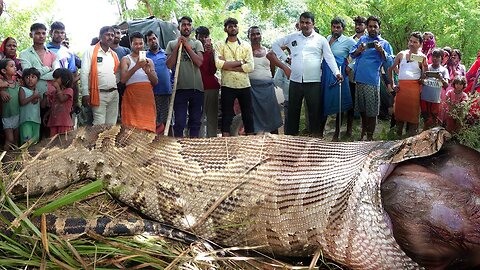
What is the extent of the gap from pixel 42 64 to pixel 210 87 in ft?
8.68

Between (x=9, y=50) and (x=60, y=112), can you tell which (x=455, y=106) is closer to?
(x=60, y=112)

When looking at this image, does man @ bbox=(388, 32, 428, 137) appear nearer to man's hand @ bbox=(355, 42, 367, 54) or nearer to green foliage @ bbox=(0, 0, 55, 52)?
man's hand @ bbox=(355, 42, 367, 54)

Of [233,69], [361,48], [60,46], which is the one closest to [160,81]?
[233,69]

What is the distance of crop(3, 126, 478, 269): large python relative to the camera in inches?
91.5

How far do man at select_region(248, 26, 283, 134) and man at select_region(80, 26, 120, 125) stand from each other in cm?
228

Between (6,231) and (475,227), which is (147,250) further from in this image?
(475,227)

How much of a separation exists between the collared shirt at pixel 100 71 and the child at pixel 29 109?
0.74 m

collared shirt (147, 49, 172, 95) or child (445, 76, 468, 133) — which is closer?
child (445, 76, 468, 133)

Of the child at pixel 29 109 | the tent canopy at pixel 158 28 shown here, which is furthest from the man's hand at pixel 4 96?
the tent canopy at pixel 158 28

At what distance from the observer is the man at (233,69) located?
7473 mm

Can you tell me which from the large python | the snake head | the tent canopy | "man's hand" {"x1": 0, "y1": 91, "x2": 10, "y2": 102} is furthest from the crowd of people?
the snake head

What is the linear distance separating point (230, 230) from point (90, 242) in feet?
2.54

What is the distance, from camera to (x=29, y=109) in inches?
250

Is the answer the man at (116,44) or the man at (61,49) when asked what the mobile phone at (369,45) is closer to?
the man at (116,44)
